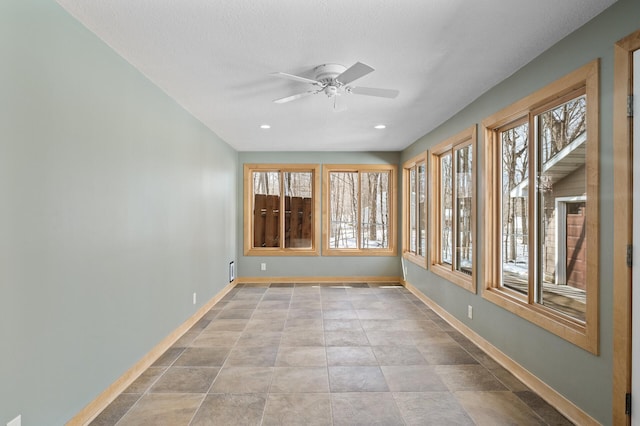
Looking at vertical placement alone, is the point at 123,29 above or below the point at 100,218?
above

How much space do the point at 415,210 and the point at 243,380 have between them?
429cm

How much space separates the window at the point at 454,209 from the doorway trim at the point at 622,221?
5.55 feet

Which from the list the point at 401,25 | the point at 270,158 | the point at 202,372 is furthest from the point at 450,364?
the point at 270,158

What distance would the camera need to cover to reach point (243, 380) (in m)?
2.80

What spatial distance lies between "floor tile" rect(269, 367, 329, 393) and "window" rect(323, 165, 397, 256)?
3.90m

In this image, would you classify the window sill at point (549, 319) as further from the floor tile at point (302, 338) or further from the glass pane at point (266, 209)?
the glass pane at point (266, 209)

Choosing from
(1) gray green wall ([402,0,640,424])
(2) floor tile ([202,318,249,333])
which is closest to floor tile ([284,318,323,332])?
(2) floor tile ([202,318,249,333])

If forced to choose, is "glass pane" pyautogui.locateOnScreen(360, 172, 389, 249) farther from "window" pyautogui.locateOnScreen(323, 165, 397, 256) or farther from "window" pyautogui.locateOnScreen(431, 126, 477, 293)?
"window" pyautogui.locateOnScreen(431, 126, 477, 293)

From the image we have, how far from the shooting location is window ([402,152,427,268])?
18.1ft

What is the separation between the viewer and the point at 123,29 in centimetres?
226

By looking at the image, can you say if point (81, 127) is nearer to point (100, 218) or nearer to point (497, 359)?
point (100, 218)

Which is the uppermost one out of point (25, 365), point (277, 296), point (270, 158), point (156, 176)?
point (270, 158)

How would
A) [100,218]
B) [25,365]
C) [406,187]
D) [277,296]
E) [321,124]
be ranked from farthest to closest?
[406,187]
[277,296]
[321,124]
[100,218]
[25,365]

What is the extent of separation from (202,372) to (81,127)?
2.06 m
